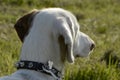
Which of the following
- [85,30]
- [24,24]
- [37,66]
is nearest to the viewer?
[37,66]

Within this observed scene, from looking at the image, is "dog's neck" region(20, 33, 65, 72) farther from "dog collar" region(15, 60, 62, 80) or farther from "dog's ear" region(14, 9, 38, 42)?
"dog's ear" region(14, 9, 38, 42)

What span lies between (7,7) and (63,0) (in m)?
2.33

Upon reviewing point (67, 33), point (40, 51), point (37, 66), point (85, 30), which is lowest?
point (85, 30)

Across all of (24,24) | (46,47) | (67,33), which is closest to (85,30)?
(24,24)

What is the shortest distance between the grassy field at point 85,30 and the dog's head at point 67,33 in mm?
1271

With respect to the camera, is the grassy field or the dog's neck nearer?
the dog's neck

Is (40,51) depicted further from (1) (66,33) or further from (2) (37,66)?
(1) (66,33)

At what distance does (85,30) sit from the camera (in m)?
9.55

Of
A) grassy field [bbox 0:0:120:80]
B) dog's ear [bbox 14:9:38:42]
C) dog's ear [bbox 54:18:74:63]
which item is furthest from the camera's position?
grassy field [bbox 0:0:120:80]

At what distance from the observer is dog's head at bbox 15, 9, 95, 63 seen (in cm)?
419

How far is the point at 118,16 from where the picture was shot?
12086mm

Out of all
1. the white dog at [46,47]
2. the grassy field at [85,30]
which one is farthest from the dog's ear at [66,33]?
the grassy field at [85,30]

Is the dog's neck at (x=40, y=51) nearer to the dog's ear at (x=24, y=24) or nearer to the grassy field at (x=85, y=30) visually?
the dog's ear at (x=24, y=24)

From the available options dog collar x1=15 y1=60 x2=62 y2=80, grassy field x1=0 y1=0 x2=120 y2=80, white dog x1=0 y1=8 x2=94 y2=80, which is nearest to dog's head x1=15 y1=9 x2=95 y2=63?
white dog x1=0 y1=8 x2=94 y2=80
